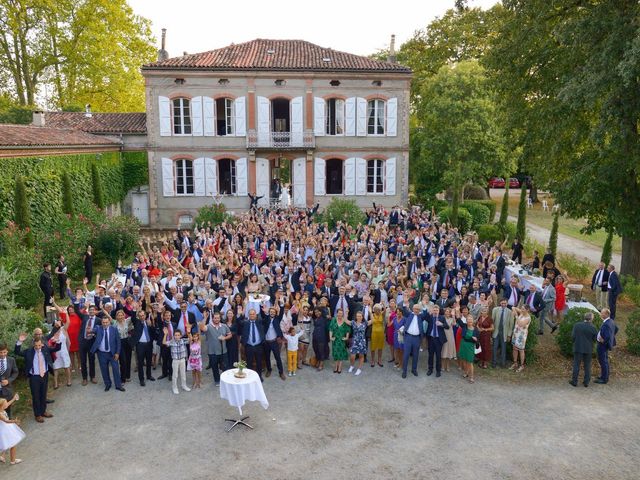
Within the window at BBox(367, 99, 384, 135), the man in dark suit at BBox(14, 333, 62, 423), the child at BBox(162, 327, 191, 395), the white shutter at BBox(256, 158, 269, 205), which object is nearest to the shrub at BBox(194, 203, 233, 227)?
the white shutter at BBox(256, 158, 269, 205)

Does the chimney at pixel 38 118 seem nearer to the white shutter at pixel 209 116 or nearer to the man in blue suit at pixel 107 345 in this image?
the white shutter at pixel 209 116

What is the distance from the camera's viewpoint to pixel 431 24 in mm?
38031

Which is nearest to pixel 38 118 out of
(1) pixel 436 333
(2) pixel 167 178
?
(2) pixel 167 178

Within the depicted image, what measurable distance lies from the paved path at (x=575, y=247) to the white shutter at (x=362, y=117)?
10871 millimetres

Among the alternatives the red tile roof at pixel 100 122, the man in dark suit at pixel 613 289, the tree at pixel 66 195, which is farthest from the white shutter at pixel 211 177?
the man in dark suit at pixel 613 289

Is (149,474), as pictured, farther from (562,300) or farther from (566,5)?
(566,5)

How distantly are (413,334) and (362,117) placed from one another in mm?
20218

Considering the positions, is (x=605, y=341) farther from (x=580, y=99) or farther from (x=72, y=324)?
(x=72, y=324)

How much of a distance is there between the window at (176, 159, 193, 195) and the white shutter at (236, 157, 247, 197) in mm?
2609

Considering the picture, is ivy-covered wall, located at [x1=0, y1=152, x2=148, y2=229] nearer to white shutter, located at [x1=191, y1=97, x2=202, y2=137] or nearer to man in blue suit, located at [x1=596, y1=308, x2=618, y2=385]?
white shutter, located at [x1=191, y1=97, x2=202, y2=137]

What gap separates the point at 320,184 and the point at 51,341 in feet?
68.9

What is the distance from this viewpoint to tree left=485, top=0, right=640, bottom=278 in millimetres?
13570

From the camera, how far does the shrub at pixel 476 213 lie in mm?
29266

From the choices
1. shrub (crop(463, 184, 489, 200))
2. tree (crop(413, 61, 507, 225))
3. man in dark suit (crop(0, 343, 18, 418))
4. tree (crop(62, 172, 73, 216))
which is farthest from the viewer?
shrub (crop(463, 184, 489, 200))
